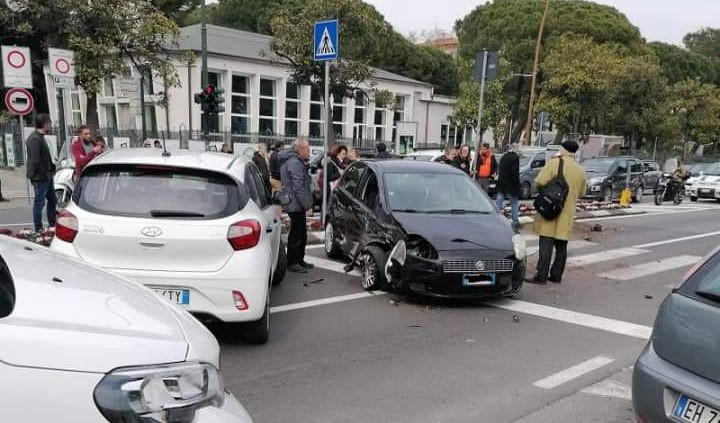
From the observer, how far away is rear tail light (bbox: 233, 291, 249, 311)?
5039 mm

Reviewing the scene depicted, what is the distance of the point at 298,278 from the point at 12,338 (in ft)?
21.4

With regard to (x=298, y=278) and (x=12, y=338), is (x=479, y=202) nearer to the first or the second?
(x=298, y=278)

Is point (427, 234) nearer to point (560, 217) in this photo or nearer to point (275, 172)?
point (560, 217)

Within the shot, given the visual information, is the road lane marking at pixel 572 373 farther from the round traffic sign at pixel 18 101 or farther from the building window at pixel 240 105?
the building window at pixel 240 105

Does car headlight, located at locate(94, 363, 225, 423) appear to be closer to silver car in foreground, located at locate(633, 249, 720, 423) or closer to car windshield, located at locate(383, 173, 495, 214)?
silver car in foreground, located at locate(633, 249, 720, 423)

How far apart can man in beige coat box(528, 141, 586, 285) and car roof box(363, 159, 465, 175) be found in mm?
1240

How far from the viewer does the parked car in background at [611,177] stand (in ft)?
70.6

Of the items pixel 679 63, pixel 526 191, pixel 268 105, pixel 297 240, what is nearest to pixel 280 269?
pixel 297 240

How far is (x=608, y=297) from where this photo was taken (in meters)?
7.88

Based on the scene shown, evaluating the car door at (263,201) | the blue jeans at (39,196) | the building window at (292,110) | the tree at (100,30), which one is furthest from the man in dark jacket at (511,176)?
the building window at (292,110)

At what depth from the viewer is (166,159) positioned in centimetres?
524

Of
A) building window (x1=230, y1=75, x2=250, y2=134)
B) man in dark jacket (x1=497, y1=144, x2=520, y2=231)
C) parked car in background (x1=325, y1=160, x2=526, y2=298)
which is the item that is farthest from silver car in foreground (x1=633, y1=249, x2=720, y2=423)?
building window (x1=230, y1=75, x2=250, y2=134)

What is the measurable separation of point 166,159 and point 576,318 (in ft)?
15.3

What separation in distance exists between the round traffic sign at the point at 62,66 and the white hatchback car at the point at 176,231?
868 centimetres
